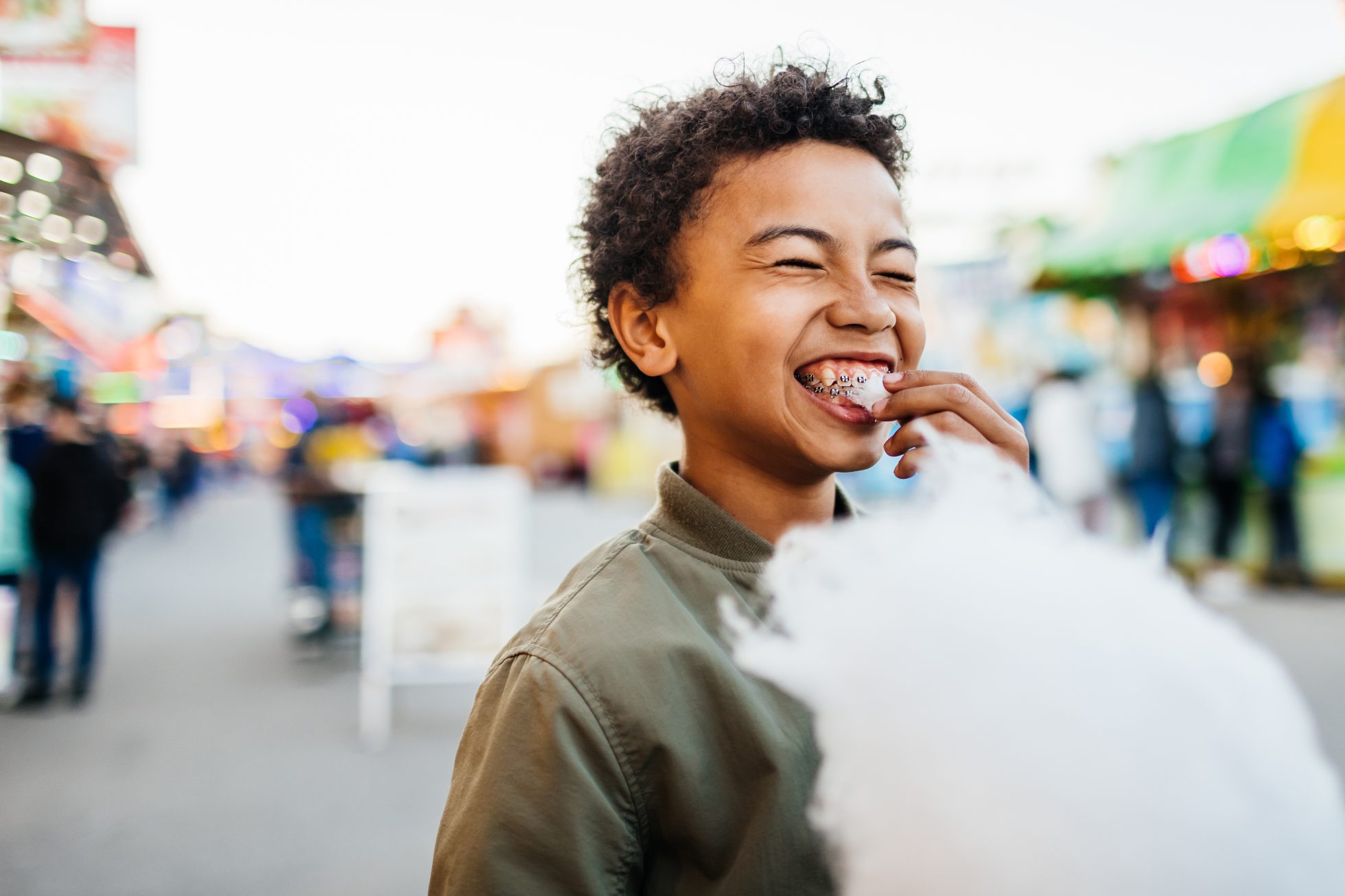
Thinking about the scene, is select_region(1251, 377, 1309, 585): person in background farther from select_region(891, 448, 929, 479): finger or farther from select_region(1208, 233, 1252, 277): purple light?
select_region(891, 448, 929, 479): finger

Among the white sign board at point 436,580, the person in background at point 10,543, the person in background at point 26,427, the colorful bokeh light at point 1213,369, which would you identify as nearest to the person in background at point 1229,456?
the colorful bokeh light at point 1213,369

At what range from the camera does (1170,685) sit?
695mm

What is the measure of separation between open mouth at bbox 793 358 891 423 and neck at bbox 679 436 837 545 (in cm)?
12

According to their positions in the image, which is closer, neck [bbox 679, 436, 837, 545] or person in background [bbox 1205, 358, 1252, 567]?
neck [bbox 679, 436, 837, 545]

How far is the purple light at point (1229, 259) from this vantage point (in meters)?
7.55

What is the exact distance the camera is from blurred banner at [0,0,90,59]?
4.06 ft

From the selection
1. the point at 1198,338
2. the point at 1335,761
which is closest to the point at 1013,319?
Answer: the point at 1198,338

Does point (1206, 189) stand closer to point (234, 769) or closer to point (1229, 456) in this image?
point (1229, 456)

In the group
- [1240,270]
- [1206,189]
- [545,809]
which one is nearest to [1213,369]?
[1240,270]

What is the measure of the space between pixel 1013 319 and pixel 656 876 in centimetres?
1242

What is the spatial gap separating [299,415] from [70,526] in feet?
5.99

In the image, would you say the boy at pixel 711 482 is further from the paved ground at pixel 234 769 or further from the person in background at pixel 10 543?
the person in background at pixel 10 543

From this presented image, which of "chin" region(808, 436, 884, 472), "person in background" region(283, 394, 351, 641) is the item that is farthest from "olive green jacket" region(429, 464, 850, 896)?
"person in background" region(283, 394, 351, 641)

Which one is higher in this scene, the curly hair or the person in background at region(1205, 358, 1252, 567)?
the curly hair
